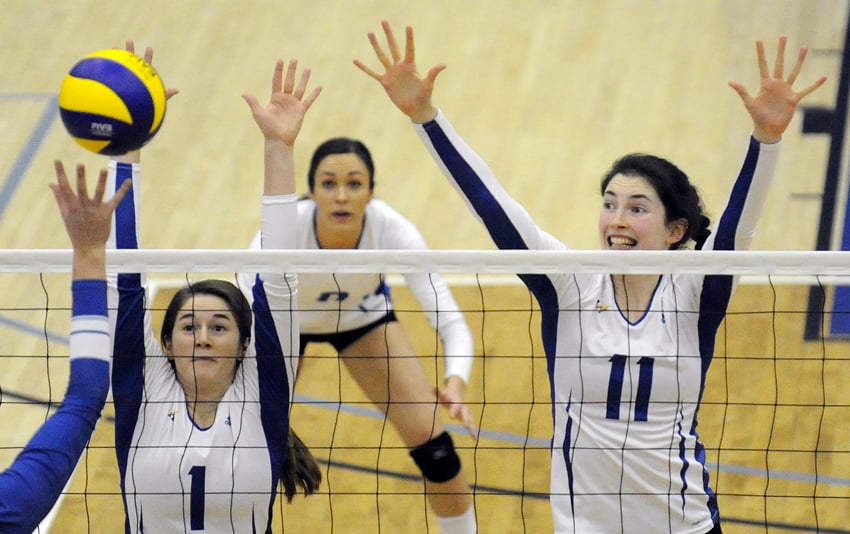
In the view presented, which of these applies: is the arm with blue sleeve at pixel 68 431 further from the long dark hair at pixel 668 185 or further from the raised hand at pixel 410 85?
the long dark hair at pixel 668 185

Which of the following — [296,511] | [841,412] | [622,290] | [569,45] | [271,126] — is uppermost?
[569,45]

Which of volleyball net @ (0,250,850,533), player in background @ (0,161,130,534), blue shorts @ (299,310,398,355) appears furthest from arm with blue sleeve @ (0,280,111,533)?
blue shorts @ (299,310,398,355)

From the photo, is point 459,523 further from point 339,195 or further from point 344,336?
point 339,195

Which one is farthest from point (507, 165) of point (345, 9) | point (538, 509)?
point (538, 509)

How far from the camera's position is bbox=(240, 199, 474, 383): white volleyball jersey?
5.36 metres

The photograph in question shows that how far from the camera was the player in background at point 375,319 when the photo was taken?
5297 mm

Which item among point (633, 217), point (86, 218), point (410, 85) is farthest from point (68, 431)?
point (633, 217)

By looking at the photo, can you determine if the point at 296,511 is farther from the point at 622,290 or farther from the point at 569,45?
the point at 569,45

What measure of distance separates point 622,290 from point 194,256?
4.17ft

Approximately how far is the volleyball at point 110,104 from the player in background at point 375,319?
1613mm

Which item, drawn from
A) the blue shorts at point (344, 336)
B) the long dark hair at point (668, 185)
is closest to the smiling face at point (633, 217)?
the long dark hair at point (668, 185)

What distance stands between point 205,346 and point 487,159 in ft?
17.8

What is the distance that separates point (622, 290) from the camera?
3709 millimetres

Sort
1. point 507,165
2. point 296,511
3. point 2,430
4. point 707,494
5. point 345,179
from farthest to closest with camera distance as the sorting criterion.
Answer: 1. point 507,165
2. point 2,430
3. point 296,511
4. point 345,179
5. point 707,494
